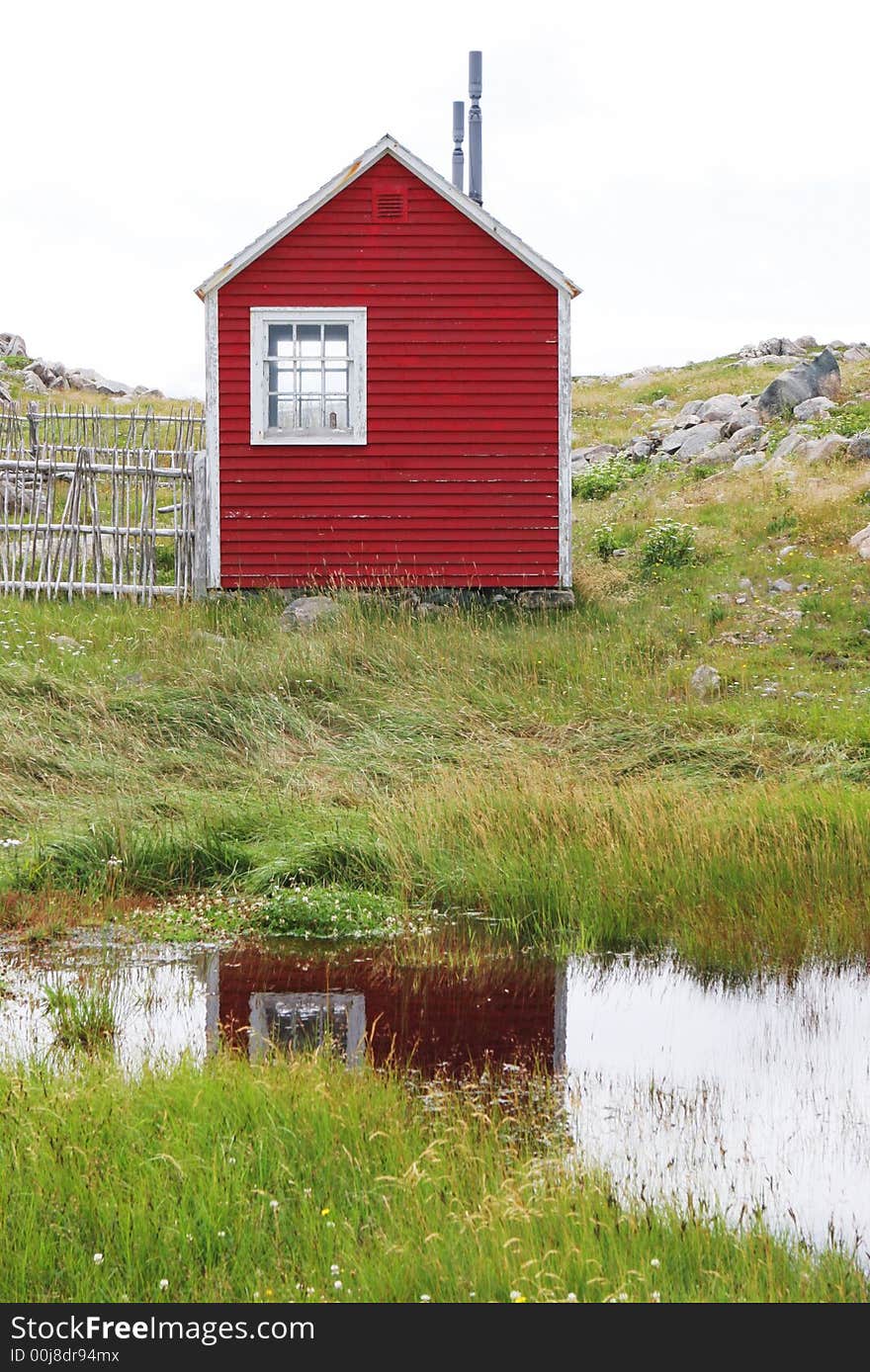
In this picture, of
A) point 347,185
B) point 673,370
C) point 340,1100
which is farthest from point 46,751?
point 673,370

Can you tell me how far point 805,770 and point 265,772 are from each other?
12.4 feet

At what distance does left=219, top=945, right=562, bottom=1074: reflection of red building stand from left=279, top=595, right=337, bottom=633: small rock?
7.69 m

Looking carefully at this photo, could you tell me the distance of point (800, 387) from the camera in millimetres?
28578

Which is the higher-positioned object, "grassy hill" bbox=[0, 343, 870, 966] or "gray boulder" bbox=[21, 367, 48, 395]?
"gray boulder" bbox=[21, 367, 48, 395]

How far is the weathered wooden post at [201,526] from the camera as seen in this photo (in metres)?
16.6

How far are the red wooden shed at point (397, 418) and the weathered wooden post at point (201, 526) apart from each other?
0.96 feet

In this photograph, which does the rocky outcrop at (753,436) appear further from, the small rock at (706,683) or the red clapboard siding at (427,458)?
the small rock at (706,683)

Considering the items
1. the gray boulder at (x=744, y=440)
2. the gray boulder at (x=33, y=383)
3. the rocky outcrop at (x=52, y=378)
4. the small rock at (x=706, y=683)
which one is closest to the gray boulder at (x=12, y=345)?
the rocky outcrop at (x=52, y=378)

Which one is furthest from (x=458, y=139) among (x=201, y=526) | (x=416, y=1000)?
(x=416, y=1000)

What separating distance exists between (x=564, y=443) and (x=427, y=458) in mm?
1560

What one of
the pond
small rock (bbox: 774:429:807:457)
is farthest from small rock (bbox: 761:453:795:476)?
the pond

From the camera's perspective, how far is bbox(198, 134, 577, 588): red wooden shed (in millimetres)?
16156

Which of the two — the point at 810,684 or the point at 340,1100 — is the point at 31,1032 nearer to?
the point at 340,1100

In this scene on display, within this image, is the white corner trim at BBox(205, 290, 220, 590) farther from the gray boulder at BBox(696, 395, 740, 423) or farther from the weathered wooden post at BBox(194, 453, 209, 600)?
the gray boulder at BBox(696, 395, 740, 423)
